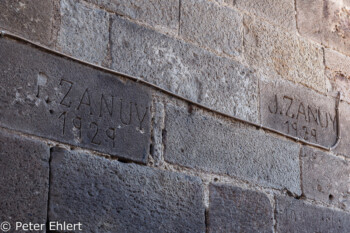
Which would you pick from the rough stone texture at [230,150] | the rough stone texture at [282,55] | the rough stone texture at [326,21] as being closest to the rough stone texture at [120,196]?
the rough stone texture at [230,150]

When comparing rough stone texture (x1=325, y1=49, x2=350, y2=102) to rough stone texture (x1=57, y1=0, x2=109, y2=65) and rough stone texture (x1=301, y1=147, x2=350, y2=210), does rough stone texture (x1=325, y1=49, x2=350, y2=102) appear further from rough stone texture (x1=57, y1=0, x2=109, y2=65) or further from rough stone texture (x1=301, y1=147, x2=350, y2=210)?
rough stone texture (x1=57, y1=0, x2=109, y2=65)

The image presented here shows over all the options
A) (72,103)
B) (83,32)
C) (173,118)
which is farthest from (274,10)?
(72,103)

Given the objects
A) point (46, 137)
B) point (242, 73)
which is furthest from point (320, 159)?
point (46, 137)

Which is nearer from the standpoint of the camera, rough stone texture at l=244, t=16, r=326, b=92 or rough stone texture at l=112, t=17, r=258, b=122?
rough stone texture at l=112, t=17, r=258, b=122

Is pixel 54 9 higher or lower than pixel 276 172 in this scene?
higher

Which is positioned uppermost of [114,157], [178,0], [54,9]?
[178,0]

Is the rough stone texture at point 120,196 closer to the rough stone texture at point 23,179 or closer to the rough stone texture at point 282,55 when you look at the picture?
the rough stone texture at point 23,179

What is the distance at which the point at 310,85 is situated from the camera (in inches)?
140

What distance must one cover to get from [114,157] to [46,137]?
0.34 m

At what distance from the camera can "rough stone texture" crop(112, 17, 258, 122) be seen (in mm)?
2834

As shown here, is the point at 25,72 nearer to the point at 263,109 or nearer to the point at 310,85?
the point at 263,109

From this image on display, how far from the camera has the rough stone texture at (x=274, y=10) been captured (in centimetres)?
345

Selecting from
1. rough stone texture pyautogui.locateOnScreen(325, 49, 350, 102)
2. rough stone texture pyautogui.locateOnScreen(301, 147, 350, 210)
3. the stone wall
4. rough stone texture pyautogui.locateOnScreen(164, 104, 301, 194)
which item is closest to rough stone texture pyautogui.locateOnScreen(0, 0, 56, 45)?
the stone wall

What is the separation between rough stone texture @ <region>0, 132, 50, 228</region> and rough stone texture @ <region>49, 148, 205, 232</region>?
4 cm
